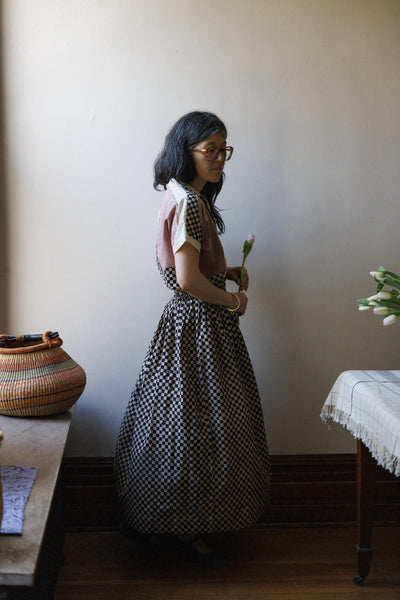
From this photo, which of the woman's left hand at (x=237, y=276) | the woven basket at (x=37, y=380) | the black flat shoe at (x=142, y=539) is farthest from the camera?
the woman's left hand at (x=237, y=276)

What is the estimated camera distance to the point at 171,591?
2.15 meters

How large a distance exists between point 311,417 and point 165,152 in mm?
1244

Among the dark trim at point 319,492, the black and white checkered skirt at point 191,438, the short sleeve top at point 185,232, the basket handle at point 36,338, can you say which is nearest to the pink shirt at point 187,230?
the short sleeve top at point 185,232

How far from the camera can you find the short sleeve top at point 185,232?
2.11m

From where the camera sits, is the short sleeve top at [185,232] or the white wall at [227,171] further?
the white wall at [227,171]

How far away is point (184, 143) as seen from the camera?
220 centimetres

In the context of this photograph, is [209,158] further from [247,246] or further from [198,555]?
[198,555]

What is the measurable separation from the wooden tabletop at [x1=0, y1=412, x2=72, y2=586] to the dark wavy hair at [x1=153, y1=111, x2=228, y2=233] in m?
0.92

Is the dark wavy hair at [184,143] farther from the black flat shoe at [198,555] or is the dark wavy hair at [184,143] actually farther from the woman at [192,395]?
the black flat shoe at [198,555]

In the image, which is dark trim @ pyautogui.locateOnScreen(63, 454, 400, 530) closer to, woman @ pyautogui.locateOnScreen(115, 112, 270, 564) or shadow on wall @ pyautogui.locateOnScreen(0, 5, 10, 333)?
woman @ pyautogui.locateOnScreen(115, 112, 270, 564)

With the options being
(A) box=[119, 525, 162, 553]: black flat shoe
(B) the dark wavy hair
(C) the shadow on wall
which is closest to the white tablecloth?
(A) box=[119, 525, 162, 553]: black flat shoe

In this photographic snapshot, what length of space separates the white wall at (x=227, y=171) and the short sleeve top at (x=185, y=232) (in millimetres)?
339

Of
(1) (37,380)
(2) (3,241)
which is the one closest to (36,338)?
(1) (37,380)

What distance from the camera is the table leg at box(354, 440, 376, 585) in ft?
6.88
